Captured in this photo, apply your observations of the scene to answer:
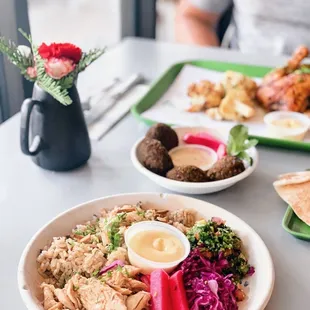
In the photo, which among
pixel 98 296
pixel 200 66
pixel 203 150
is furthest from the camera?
pixel 200 66

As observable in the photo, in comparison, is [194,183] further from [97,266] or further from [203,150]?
[97,266]

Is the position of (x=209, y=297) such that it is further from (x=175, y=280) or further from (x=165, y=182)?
(x=165, y=182)

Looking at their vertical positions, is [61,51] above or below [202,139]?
above

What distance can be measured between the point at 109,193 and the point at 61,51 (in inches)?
12.1

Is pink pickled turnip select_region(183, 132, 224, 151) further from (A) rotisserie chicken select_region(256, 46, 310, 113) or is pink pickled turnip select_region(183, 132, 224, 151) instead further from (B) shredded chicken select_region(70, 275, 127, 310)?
(B) shredded chicken select_region(70, 275, 127, 310)

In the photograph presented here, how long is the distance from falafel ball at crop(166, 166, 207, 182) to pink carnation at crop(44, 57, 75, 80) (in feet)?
0.96

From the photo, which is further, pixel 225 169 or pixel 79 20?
pixel 79 20

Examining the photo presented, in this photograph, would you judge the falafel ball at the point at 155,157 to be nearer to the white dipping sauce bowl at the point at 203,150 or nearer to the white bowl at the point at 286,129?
the white dipping sauce bowl at the point at 203,150

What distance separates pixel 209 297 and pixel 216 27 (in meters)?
1.65

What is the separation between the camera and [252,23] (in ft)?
6.87

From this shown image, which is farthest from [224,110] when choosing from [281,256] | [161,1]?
[161,1]

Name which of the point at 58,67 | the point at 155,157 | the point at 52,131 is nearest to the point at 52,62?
the point at 58,67

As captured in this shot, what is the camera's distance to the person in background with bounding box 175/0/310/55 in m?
2.03

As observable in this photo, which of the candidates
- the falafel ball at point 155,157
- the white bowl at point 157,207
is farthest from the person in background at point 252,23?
the white bowl at point 157,207
